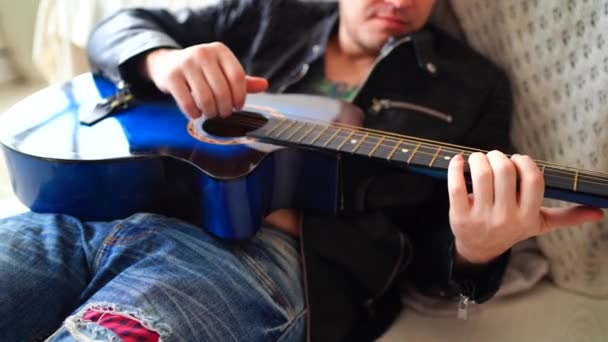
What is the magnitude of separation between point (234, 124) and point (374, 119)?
8.8 inches

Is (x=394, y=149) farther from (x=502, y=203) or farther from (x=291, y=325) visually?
(x=291, y=325)

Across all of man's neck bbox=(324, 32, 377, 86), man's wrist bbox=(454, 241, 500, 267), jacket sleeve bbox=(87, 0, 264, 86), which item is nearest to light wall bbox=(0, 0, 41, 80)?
jacket sleeve bbox=(87, 0, 264, 86)

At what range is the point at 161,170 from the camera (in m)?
0.66

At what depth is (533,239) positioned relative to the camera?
0.83 m

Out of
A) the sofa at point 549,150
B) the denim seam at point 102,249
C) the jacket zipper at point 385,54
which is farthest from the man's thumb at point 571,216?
the denim seam at point 102,249

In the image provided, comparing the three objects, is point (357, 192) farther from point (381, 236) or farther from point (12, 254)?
point (12, 254)

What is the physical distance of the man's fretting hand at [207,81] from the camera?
2.20 feet

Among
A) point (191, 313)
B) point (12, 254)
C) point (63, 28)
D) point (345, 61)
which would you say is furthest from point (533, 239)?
point (63, 28)

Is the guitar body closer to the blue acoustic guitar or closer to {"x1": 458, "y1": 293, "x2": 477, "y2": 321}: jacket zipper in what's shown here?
the blue acoustic guitar

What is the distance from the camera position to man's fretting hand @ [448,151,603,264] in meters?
0.50

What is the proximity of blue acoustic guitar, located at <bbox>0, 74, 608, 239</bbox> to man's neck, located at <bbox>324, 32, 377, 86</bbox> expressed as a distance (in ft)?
0.57

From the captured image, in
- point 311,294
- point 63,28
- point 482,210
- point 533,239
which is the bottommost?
point 533,239

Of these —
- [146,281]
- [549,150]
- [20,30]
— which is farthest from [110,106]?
[20,30]

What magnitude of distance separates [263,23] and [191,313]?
583 mm
